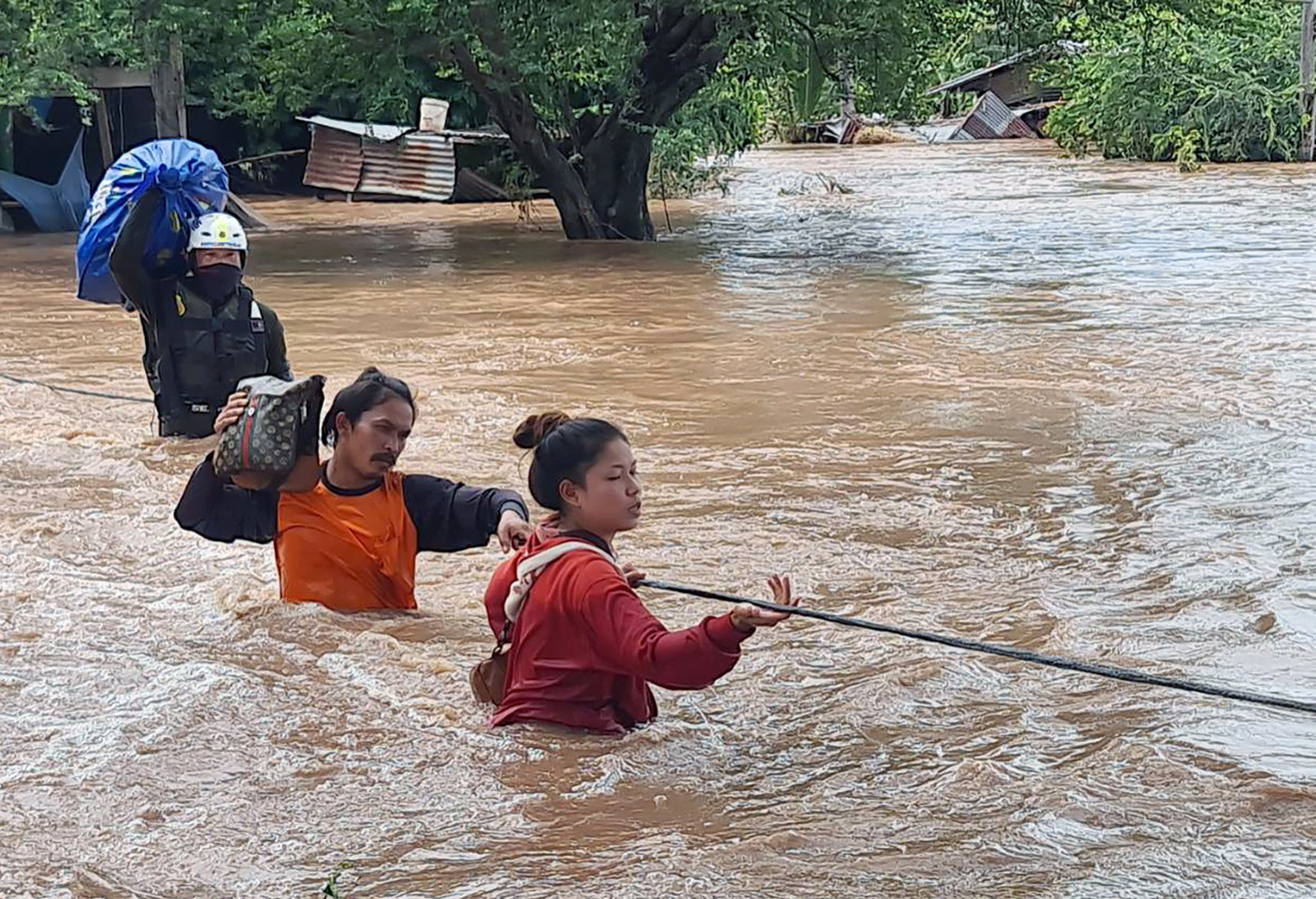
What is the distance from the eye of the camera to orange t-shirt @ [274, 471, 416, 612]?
5.26 m

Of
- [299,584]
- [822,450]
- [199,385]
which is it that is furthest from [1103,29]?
[299,584]

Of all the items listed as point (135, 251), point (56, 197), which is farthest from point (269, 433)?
point (56, 197)

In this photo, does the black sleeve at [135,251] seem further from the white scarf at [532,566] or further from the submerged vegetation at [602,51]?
the submerged vegetation at [602,51]

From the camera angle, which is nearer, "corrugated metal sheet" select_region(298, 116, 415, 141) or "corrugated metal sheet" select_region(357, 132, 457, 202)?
"corrugated metal sheet" select_region(298, 116, 415, 141)

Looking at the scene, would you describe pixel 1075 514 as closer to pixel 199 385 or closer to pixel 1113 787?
pixel 1113 787

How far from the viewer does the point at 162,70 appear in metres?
20.3

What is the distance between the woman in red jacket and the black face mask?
3939 millimetres

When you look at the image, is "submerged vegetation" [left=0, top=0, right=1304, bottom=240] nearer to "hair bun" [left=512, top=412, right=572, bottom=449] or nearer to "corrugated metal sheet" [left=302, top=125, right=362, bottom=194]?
"corrugated metal sheet" [left=302, top=125, right=362, bottom=194]

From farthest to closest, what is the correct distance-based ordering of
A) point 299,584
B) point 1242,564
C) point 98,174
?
1. point 98,174
2. point 1242,564
3. point 299,584

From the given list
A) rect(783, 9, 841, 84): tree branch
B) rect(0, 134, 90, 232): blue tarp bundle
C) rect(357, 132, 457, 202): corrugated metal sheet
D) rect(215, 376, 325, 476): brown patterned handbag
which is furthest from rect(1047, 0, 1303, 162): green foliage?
rect(215, 376, 325, 476): brown patterned handbag

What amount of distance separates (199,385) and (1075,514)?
3928 mm

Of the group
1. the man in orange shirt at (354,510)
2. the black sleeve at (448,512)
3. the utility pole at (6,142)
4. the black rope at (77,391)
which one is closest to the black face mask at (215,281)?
the black rope at (77,391)

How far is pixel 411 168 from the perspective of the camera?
2741 centimetres

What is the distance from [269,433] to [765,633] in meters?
1.71
